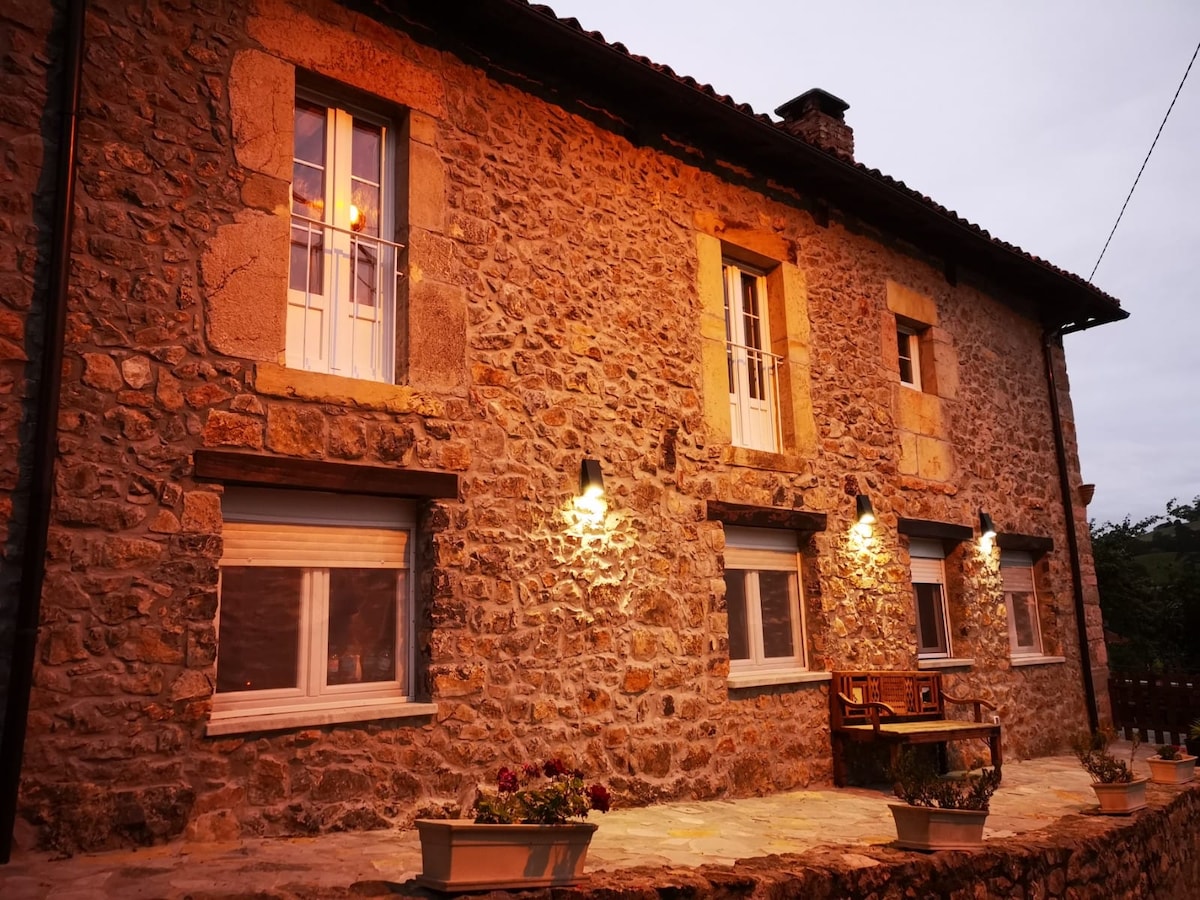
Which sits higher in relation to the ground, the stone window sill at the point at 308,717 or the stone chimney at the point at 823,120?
the stone chimney at the point at 823,120

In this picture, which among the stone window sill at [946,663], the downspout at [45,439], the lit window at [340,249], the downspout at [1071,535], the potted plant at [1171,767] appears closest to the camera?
the downspout at [45,439]

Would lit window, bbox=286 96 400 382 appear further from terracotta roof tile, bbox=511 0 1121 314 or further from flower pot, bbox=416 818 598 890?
flower pot, bbox=416 818 598 890

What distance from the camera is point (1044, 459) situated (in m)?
10.4

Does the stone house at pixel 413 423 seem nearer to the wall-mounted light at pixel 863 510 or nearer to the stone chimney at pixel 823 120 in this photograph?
the wall-mounted light at pixel 863 510

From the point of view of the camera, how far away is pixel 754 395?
299 inches

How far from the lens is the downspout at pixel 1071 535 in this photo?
1019 centimetres

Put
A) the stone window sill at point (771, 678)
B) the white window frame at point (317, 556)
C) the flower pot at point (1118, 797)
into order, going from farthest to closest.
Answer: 1. the stone window sill at point (771, 678)
2. the flower pot at point (1118, 797)
3. the white window frame at point (317, 556)

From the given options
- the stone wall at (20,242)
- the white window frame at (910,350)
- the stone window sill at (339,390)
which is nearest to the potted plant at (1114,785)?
the white window frame at (910,350)

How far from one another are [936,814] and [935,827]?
0.07m

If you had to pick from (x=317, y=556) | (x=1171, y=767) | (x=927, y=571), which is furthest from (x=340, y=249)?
(x=1171, y=767)

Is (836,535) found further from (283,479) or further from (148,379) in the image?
(148,379)

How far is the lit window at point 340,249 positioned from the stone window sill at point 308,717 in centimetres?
183

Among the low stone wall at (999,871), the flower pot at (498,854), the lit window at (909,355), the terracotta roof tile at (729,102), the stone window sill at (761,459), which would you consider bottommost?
the low stone wall at (999,871)

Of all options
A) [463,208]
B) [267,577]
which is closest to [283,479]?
[267,577]
